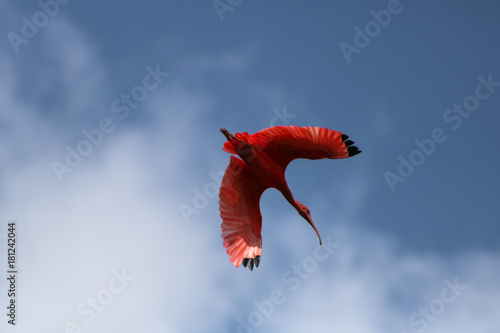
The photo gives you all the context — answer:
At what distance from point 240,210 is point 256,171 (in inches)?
47.1

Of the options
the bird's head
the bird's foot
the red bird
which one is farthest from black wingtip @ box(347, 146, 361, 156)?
the bird's foot

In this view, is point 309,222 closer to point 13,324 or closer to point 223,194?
point 223,194

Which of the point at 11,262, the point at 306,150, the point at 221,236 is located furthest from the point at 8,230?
the point at 306,150

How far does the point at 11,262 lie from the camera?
1330cm

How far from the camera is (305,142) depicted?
10820 millimetres

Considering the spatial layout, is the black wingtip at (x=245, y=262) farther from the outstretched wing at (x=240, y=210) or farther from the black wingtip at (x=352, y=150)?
the black wingtip at (x=352, y=150)

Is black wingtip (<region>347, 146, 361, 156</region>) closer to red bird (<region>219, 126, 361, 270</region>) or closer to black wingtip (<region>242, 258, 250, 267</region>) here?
red bird (<region>219, 126, 361, 270</region>)

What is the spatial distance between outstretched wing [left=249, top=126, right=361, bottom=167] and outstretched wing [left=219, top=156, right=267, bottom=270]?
3.41ft

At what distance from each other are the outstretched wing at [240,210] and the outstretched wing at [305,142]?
104 centimetres

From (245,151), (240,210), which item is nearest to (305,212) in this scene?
(240,210)

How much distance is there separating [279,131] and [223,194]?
2162mm

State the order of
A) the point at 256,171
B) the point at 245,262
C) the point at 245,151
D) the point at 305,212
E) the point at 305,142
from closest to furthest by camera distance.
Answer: the point at 305,142 → the point at 245,151 → the point at 256,171 → the point at 245,262 → the point at 305,212

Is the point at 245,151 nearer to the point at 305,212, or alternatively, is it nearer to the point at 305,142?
the point at 305,142

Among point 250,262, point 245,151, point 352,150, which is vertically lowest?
point 250,262
